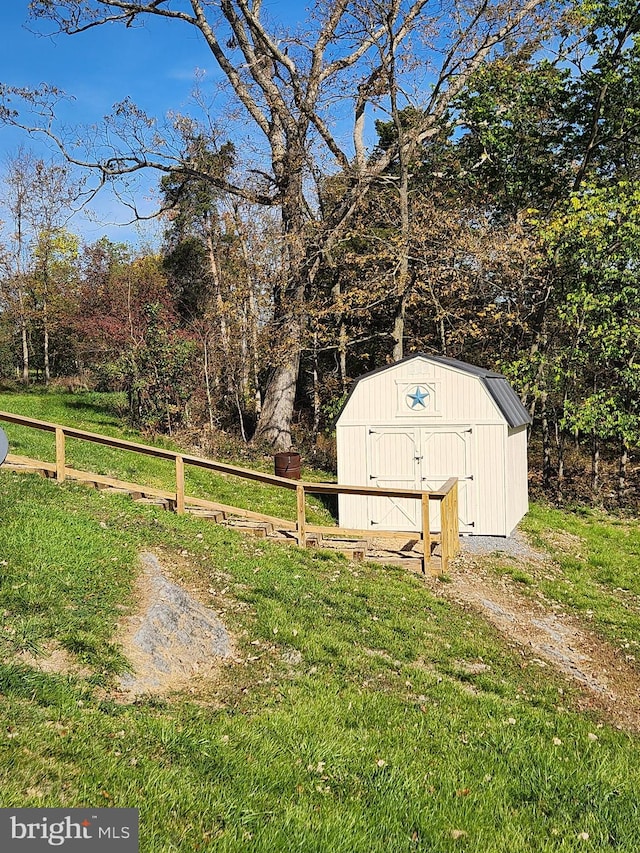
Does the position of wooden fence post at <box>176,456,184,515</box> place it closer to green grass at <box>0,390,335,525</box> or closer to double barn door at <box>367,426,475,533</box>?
green grass at <box>0,390,335,525</box>

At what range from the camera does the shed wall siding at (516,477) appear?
12.0 meters

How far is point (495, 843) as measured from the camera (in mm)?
3557

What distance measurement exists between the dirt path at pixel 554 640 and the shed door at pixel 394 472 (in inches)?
84.3

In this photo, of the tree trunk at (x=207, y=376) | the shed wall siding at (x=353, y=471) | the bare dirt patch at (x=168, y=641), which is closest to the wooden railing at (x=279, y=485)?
the shed wall siding at (x=353, y=471)

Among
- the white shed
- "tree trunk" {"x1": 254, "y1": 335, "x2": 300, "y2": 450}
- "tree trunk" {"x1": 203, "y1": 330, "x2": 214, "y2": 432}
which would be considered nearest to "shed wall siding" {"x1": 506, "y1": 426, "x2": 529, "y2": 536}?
the white shed

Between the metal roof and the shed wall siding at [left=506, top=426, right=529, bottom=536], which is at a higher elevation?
the metal roof

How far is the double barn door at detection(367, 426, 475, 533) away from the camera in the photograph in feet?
38.8

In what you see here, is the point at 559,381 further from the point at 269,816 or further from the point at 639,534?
the point at 269,816

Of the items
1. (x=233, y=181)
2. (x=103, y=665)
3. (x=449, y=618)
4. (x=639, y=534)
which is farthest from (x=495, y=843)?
(x=233, y=181)

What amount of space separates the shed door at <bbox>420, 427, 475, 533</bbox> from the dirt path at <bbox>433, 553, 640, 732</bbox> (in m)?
1.85

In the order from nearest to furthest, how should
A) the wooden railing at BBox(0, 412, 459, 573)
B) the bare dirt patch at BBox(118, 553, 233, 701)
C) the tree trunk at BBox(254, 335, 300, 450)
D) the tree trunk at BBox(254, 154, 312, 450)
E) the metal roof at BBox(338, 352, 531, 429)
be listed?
1. the bare dirt patch at BBox(118, 553, 233, 701)
2. the wooden railing at BBox(0, 412, 459, 573)
3. the metal roof at BBox(338, 352, 531, 429)
4. the tree trunk at BBox(254, 154, 312, 450)
5. the tree trunk at BBox(254, 335, 300, 450)

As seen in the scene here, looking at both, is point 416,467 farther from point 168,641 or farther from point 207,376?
point 207,376

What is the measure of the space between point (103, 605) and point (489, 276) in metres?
15.2

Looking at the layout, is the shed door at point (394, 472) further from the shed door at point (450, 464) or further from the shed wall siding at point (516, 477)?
the shed wall siding at point (516, 477)
